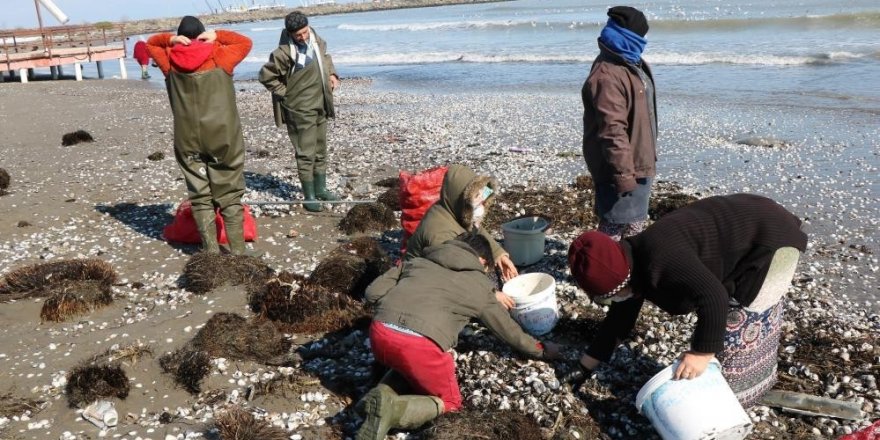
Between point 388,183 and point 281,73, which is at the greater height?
point 281,73

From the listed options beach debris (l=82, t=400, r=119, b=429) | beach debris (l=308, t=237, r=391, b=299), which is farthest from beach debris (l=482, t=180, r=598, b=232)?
beach debris (l=82, t=400, r=119, b=429)

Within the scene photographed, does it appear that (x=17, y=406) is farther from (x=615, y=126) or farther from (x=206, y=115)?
(x=615, y=126)

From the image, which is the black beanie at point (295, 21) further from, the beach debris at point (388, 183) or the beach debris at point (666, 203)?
the beach debris at point (666, 203)

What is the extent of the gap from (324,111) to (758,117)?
911cm

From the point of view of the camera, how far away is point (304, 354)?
5152 mm

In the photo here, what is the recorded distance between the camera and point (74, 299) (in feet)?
19.0

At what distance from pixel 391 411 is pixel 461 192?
170 centimetres

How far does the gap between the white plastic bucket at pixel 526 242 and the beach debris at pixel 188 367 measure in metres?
2.94

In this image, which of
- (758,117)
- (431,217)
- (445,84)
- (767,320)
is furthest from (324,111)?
(445,84)

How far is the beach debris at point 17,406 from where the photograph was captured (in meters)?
4.36

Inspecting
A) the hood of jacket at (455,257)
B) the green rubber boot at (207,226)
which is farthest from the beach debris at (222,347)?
the green rubber boot at (207,226)

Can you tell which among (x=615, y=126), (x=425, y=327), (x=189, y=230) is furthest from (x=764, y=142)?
(x=425, y=327)

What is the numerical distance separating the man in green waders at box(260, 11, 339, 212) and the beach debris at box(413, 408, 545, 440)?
16.1 ft

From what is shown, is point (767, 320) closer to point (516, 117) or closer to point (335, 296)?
point (335, 296)
